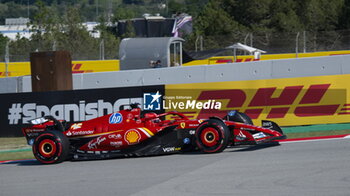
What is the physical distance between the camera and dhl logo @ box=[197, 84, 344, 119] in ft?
48.8

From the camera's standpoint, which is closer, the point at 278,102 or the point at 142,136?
the point at 142,136

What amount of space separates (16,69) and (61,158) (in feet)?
57.4

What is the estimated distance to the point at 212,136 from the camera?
1037cm

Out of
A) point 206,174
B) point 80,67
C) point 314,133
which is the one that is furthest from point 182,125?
point 80,67

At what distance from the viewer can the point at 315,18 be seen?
39.5m

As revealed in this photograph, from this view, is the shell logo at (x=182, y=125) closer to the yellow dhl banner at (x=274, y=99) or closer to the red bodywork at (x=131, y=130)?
the red bodywork at (x=131, y=130)

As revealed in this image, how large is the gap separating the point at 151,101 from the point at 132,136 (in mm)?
5404

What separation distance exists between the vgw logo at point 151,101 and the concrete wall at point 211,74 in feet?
3.57

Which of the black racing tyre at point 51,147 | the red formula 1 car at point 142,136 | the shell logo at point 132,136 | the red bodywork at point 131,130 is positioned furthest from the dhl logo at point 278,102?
the black racing tyre at point 51,147

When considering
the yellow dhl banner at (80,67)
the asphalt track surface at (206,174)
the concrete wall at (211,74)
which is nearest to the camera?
the asphalt track surface at (206,174)

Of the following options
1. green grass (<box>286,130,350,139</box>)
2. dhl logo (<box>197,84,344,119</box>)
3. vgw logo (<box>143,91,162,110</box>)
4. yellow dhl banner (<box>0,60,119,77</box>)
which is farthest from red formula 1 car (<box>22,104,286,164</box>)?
yellow dhl banner (<box>0,60,119,77</box>)

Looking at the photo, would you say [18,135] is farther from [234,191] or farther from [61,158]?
[234,191]

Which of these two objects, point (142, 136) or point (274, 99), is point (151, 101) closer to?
point (274, 99)

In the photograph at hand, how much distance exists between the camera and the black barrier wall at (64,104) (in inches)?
645
